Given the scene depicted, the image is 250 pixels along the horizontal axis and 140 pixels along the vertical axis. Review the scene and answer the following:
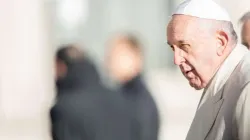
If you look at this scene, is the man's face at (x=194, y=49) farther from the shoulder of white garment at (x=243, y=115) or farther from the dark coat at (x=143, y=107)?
the dark coat at (x=143, y=107)

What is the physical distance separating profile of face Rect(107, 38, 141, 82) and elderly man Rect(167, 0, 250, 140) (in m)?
3.11

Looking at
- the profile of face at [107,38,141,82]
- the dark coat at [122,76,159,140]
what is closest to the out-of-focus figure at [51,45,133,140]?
the dark coat at [122,76,159,140]

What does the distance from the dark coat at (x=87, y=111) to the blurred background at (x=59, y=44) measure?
5115 millimetres

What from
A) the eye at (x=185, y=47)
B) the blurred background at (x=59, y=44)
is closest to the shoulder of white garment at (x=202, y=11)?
the eye at (x=185, y=47)

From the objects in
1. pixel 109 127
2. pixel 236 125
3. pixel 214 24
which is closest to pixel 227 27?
pixel 214 24

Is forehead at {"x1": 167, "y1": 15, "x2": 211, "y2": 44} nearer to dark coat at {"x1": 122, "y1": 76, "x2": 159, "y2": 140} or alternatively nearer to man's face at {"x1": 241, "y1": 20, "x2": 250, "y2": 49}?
man's face at {"x1": 241, "y1": 20, "x2": 250, "y2": 49}

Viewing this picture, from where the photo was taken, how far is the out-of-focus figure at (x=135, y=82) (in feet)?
22.4

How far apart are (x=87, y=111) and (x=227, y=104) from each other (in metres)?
2.84

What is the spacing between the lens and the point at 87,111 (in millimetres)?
6324

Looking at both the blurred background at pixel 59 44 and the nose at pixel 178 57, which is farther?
the blurred background at pixel 59 44

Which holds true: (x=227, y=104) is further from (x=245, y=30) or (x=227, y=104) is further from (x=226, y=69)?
(x=245, y=30)

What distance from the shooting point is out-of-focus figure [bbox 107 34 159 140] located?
684 cm

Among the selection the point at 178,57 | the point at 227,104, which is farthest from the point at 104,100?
the point at 227,104

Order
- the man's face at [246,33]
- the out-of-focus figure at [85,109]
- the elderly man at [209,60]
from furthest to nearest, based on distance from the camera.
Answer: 1. the out-of-focus figure at [85,109]
2. the man's face at [246,33]
3. the elderly man at [209,60]
